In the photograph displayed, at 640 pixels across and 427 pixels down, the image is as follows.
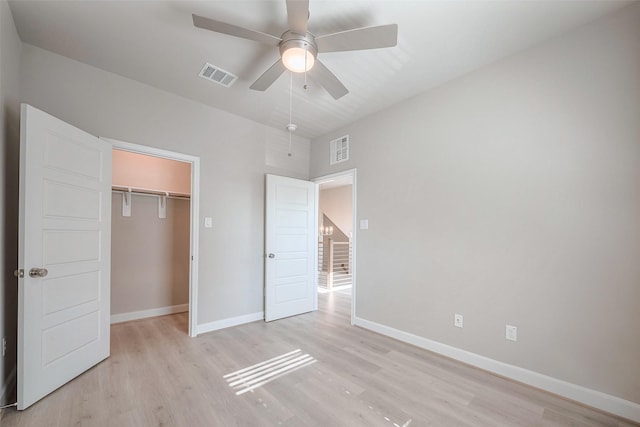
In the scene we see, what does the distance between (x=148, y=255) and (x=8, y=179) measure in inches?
82.2

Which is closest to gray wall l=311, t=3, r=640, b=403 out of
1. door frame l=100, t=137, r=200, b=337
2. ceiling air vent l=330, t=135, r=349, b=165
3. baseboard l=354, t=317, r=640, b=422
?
baseboard l=354, t=317, r=640, b=422

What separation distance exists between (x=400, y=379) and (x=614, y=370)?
1.49m

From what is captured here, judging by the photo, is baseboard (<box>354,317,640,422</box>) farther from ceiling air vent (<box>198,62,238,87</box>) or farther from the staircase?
the staircase

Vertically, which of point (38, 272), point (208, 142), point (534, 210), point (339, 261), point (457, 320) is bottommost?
point (339, 261)

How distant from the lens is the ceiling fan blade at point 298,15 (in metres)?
1.59

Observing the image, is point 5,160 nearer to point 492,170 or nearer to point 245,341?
point 245,341

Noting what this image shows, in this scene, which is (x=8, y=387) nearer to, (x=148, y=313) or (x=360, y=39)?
(x=148, y=313)

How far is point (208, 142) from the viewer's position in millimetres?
3525

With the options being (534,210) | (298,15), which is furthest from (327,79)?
(534,210)

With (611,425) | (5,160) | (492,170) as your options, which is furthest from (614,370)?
(5,160)

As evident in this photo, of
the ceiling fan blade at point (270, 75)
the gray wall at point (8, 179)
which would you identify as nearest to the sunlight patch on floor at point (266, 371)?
the gray wall at point (8, 179)

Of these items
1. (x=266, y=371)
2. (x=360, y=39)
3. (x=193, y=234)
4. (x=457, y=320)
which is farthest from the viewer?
(x=193, y=234)

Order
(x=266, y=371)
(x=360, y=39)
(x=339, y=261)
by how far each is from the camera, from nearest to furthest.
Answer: (x=360, y=39), (x=266, y=371), (x=339, y=261)

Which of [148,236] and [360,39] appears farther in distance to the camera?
[148,236]
